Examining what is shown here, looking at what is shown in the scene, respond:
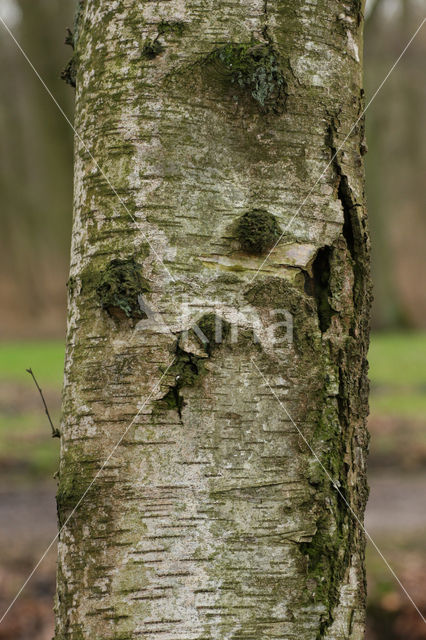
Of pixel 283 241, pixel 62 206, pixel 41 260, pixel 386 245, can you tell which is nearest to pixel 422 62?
pixel 386 245

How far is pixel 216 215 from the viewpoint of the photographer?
4.80ft

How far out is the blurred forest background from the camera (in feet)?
17.2

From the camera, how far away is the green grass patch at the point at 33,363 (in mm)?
11766

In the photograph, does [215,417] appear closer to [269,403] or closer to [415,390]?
[269,403]

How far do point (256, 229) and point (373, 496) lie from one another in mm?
5919

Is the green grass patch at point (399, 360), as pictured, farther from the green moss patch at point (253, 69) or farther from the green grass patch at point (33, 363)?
the green moss patch at point (253, 69)


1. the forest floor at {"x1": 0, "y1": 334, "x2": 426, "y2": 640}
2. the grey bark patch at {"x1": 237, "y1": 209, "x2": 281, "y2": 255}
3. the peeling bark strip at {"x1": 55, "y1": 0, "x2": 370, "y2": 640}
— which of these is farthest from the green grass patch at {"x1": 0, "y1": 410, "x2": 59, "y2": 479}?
the grey bark patch at {"x1": 237, "y1": 209, "x2": 281, "y2": 255}

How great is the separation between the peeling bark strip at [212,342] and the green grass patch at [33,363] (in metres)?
9.11

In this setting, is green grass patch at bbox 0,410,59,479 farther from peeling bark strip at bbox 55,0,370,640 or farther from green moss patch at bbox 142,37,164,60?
green moss patch at bbox 142,37,164,60

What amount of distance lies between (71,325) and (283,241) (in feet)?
1.68

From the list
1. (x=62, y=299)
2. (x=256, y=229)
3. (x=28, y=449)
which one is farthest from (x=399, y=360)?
(x=62, y=299)

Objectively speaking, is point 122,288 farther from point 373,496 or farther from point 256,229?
point 373,496

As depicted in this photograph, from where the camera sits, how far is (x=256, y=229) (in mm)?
1453

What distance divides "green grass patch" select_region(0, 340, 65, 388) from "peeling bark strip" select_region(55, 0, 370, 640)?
29.9 feet
